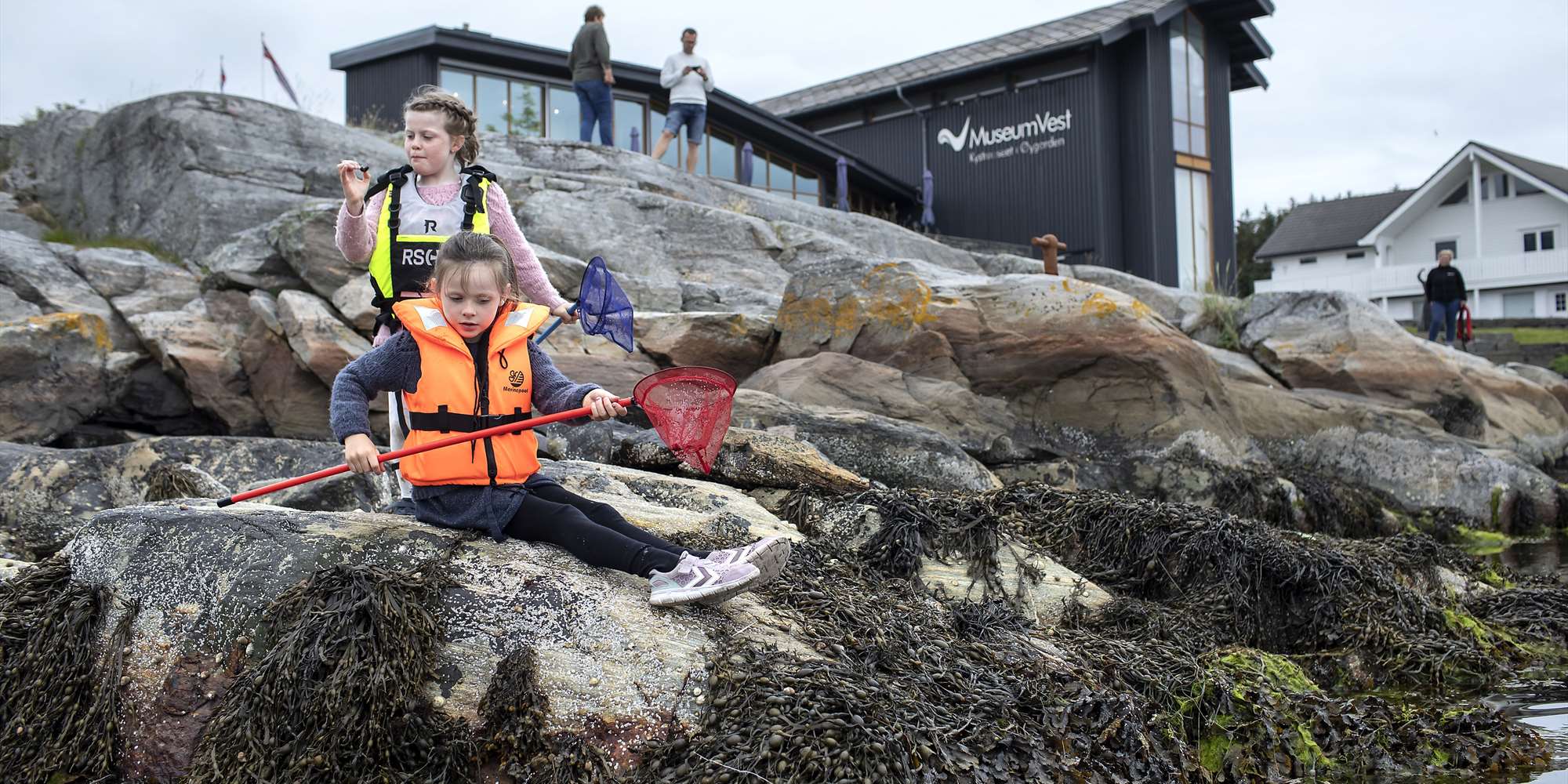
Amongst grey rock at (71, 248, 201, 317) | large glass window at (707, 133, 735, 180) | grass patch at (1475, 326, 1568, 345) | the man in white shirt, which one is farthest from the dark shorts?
grass patch at (1475, 326, 1568, 345)

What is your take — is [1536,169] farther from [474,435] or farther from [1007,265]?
[474,435]

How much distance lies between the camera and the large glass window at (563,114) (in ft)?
75.4

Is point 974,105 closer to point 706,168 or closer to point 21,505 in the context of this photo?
point 706,168

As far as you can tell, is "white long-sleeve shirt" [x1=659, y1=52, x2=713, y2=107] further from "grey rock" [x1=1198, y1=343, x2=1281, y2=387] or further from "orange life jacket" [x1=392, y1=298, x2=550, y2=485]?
"orange life jacket" [x1=392, y1=298, x2=550, y2=485]

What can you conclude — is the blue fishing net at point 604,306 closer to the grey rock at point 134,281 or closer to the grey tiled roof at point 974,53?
the grey rock at point 134,281

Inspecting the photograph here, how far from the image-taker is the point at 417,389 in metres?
3.98

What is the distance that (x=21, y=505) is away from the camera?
20.6ft

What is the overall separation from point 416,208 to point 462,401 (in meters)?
1.17

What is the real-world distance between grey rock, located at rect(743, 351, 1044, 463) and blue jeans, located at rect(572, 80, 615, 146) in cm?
925

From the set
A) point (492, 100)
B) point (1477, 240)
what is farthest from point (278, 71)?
point (1477, 240)

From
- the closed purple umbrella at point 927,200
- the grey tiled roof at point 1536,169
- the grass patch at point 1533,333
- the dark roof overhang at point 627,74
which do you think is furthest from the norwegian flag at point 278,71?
the grey tiled roof at point 1536,169

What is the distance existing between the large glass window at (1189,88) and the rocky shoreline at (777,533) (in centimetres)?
1189

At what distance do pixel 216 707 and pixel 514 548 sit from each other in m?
1.04

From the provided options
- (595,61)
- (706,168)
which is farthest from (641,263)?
(706,168)
